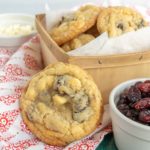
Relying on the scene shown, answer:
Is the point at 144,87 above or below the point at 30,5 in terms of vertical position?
above

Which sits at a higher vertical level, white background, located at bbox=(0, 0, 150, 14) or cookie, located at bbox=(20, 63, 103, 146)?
cookie, located at bbox=(20, 63, 103, 146)

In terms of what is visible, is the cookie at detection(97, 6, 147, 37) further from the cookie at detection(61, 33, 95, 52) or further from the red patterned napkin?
the red patterned napkin

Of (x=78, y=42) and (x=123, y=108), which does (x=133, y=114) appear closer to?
(x=123, y=108)

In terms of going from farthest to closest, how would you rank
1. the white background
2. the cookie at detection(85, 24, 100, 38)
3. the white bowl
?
the white background < the white bowl < the cookie at detection(85, 24, 100, 38)

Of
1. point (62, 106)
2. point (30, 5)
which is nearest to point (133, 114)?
point (62, 106)

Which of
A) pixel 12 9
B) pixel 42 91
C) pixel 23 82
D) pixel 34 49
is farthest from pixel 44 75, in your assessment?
pixel 12 9

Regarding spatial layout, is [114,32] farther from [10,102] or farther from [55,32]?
[10,102]

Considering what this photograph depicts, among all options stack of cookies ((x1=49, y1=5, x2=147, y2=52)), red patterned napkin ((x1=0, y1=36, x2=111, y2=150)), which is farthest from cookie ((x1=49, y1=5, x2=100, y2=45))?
red patterned napkin ((x1=0, y1=36, x2=111, y2=150))
